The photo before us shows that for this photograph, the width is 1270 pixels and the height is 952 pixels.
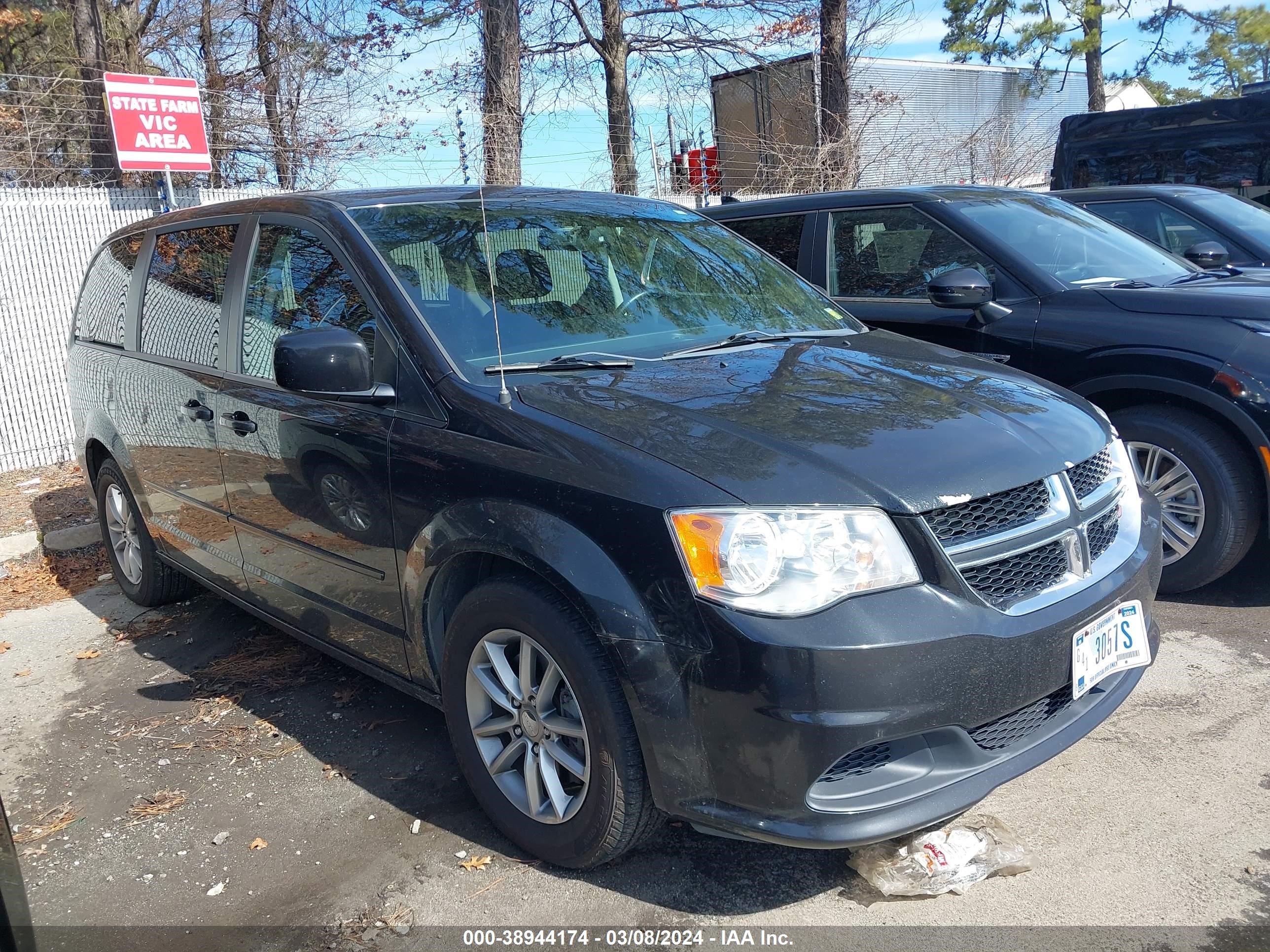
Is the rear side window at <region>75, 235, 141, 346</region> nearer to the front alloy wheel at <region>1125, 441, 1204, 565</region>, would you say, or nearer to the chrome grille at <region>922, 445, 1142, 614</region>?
the chrome grille at <region>922, 445, 1142, 614</region>

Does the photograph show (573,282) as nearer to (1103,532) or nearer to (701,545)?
(701,545)

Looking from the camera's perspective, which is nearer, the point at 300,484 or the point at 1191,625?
the point at 300,484

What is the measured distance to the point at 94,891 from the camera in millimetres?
2943

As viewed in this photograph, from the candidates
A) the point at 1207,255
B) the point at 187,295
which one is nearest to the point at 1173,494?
the point at 1207,255

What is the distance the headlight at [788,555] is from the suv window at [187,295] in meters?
2.45

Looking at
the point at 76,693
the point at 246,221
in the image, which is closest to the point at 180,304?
the point at 246,221

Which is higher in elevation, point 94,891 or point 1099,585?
point 1099,585

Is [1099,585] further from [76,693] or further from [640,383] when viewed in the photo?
[76,693]

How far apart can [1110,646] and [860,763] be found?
0.85 meters

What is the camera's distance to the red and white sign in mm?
9117

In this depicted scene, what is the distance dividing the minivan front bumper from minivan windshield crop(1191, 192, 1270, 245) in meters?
5.23

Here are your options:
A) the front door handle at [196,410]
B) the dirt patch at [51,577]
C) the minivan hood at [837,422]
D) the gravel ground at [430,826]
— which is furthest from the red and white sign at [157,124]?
the minivan hood at [837,422]

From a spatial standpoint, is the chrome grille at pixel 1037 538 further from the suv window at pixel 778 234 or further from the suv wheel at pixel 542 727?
the suv window at pixel 778 234

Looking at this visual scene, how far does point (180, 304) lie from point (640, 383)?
2.38 meters
